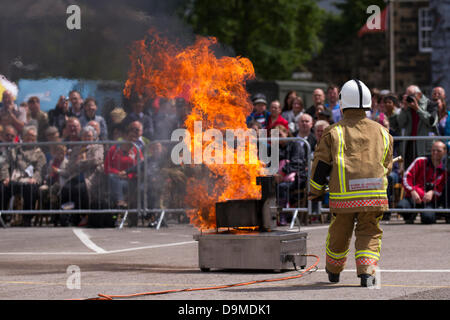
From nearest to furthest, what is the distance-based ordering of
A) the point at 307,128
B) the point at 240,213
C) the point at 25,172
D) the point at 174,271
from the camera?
the point at 240,213 → the point at 174,271 → the point at 307,128 → the point at 25,172

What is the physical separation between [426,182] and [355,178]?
7346 mm

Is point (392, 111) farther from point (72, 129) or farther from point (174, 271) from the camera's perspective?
point (174, 271)

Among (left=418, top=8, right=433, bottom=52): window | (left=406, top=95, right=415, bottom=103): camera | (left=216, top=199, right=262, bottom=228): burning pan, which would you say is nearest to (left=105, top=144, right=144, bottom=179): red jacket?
(left=406, top=95, right=415, bottom=103): camera

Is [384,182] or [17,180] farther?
[17,180]

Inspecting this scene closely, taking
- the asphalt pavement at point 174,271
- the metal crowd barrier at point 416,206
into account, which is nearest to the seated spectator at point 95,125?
the asphalt pavement at point 174,271

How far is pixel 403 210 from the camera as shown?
51.0 ft

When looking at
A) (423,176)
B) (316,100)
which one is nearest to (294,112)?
(316,100)

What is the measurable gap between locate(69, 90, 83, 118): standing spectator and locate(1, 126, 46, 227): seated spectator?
1.06 m

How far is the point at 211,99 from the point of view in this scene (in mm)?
10734

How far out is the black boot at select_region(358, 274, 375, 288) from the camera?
851 cm

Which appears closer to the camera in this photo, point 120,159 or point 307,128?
point 307,128
